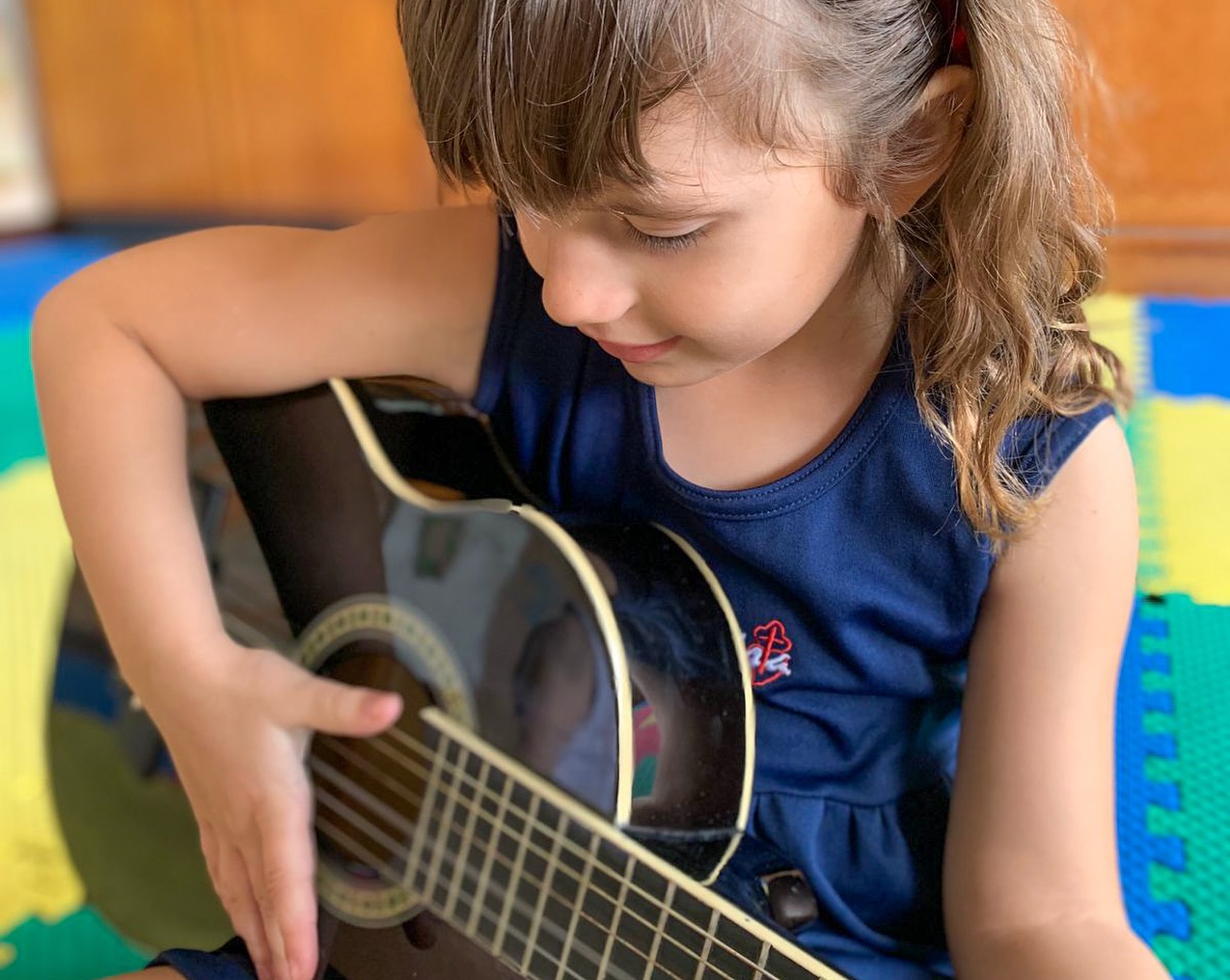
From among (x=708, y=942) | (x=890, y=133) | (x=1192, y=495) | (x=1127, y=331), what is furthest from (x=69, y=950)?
(x=1127, y=331)

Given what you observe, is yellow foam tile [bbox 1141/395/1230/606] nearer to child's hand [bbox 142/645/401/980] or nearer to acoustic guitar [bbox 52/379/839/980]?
acoustic guitar [bbox 52/379/839/980]

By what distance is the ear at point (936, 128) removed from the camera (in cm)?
60

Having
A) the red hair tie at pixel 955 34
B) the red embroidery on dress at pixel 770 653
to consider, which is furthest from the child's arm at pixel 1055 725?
the red hair tie at pixel 955 34

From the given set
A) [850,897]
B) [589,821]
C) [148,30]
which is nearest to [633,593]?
[589,821]

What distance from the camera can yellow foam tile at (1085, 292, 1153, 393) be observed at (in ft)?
4.83

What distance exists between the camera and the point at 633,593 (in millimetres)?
676

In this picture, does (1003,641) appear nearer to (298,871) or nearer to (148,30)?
(298,871)

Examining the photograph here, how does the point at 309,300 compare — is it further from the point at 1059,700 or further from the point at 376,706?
the point at 1059,700

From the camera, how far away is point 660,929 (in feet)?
1.98

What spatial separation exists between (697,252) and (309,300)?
30 centimetres

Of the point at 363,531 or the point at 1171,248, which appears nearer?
the point at 363,531

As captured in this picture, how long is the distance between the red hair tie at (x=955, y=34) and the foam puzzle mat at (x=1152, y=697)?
598 mm

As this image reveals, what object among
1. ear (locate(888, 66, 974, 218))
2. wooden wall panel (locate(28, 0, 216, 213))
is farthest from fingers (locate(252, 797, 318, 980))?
wooden wall panel (locate(28, 0, 216, 213))

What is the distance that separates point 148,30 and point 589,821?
2659 mm
